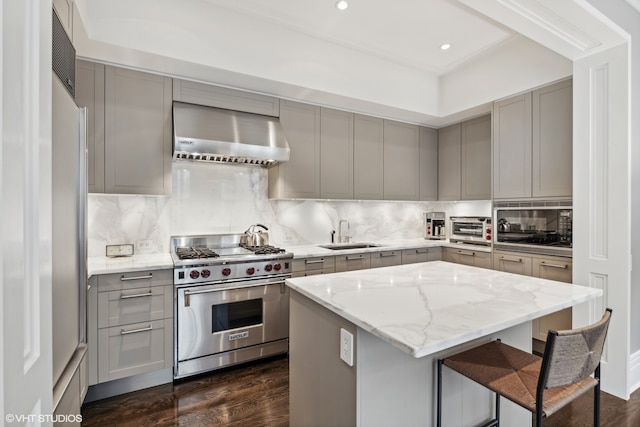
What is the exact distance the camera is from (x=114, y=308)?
2314 millimetres

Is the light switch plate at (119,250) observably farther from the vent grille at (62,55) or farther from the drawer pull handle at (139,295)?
the vent grille at (62,55)

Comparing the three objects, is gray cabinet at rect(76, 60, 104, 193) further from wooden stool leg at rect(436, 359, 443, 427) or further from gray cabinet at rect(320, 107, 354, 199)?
wooden stool leg at rect(436, 359, 443, 427)

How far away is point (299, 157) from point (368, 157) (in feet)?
3.05

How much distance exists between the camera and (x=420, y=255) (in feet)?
12.9

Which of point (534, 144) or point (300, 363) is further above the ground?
point (534, 144)

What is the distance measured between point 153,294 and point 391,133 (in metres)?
3.15

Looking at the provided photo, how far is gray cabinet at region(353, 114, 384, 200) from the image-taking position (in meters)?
3.81

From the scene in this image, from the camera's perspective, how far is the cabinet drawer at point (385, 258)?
11.8 ft

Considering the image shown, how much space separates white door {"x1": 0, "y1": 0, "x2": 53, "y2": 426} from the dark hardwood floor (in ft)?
5.15

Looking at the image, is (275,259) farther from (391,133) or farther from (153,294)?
(391,133)

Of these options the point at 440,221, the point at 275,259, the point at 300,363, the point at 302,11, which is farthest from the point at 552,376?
the point at 440,221

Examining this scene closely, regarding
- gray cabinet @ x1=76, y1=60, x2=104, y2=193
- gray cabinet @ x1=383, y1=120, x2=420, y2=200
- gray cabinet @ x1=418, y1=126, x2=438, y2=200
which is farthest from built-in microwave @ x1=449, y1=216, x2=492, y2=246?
gray cabinet @ x1=76, y1=60, x2=104, y2=193

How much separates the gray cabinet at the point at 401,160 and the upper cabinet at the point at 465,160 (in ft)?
1.29

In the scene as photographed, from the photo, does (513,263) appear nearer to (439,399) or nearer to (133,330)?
(439,399)
